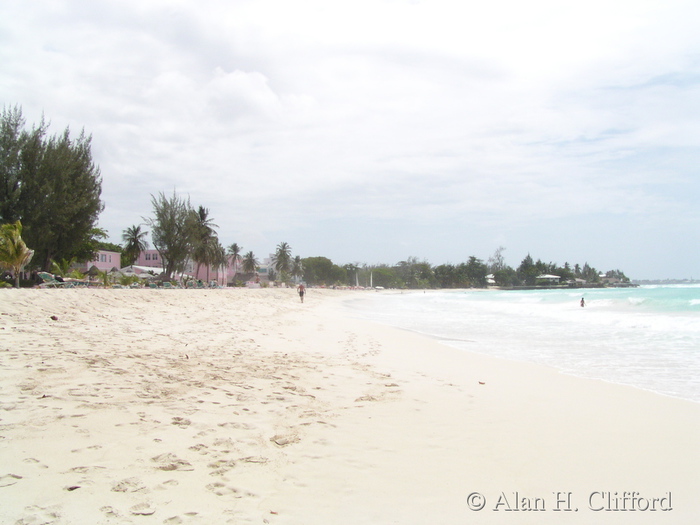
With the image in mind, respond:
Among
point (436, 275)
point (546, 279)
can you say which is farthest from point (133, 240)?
point (546, 279)

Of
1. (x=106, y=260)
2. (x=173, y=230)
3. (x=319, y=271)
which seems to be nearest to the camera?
(x=173, y=230)

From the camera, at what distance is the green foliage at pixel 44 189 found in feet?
70.1

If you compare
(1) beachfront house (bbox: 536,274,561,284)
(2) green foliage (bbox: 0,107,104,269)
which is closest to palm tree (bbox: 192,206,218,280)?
(2) green foliage (bbox: 0,107,104,269)

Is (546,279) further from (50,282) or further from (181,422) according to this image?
(181,422)

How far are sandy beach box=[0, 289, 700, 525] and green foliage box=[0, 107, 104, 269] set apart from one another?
18299 mm

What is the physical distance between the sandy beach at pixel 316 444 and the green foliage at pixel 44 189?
1830 centimetres

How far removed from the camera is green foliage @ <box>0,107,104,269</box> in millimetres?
21359

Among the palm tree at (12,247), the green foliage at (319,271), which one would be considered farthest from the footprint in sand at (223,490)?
the green foliage at (319,271)

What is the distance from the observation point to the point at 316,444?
3623 mm

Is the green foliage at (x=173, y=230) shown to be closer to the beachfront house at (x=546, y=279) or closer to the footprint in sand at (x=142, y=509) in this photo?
the footprint in sand at (x=142, y=509)

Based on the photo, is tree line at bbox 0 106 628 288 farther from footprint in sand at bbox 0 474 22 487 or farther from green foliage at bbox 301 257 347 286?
green foliage at bbox 301 257 347 286

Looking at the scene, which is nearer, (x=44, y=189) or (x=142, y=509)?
(x=142, y=509)

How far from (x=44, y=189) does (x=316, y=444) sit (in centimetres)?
2356

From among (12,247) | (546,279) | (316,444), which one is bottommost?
(316,444)
